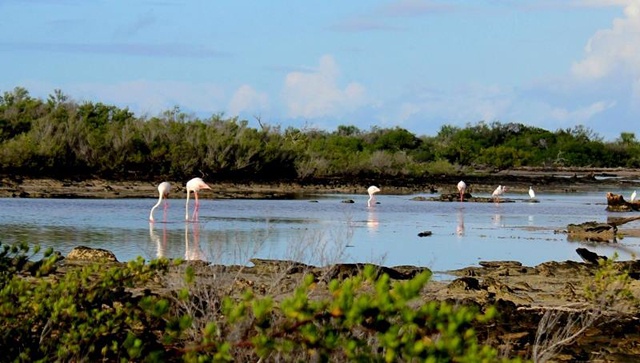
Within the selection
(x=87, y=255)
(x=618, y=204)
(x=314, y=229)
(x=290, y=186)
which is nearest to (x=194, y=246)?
(x=314, y=229)

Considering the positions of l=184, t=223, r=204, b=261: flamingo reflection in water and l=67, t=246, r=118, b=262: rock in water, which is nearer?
l=67, t=246, r=118, b=262: rock in water

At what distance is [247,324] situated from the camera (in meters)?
6.84

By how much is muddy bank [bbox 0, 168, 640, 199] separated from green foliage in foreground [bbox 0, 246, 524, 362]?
1122 inches

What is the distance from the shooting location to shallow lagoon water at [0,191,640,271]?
749 inches

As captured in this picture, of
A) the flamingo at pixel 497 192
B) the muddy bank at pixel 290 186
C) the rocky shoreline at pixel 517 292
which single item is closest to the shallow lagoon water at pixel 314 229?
the rocky shoreline at pixel 517 292

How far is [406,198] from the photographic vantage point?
42312 mm

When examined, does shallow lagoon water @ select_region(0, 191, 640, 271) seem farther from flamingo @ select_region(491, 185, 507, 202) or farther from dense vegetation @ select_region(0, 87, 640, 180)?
dense vegetation @ select_region(0, 87, 640, 180)

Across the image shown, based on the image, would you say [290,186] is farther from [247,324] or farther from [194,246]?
[247,324]

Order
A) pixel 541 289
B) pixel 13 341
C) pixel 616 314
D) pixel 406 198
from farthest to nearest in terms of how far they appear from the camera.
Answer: pixel 406 198 → pixel 541 289 → pixel 616 314 → pixel 13 341

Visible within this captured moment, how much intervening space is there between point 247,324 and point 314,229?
55.1 ft

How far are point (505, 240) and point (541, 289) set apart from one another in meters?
9.49

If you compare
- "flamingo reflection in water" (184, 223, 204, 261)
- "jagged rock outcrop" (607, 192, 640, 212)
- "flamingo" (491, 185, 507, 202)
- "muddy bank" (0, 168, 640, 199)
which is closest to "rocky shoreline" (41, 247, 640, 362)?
"flamingo reflection in water" (184, 223, 204, 261)

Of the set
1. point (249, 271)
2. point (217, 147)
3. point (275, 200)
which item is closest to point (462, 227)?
point (275, 200)

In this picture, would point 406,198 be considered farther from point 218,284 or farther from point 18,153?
point 218,284
